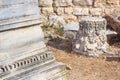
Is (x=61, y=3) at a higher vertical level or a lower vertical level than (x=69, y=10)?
higher

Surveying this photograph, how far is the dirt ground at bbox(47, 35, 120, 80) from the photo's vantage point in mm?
5164

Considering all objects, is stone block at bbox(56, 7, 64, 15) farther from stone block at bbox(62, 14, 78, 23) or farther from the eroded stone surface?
the eroded stone surface

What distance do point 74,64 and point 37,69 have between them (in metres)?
2.22

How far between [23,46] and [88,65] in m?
2.39

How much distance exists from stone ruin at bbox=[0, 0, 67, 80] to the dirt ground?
1492mm

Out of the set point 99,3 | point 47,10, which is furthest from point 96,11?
point 47,10

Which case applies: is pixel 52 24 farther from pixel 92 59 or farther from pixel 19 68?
pixel 19 68

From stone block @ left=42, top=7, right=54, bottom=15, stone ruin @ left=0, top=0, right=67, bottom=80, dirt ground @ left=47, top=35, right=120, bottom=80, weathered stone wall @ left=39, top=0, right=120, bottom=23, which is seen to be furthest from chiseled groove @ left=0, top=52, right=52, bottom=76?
stone block @ left=42, top=7, right=54, bottom=15

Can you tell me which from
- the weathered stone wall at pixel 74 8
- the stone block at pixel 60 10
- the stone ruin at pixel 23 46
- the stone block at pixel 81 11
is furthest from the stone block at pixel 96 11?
the stone ruin at pixel 23 46

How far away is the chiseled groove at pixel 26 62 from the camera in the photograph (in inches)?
131

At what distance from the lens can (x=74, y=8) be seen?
7.95 meters

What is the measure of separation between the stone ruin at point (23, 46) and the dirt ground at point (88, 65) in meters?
1.49

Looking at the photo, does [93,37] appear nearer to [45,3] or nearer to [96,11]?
[96,11]

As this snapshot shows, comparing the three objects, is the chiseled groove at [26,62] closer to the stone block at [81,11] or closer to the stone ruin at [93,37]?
the stone ruin at [93,37]
